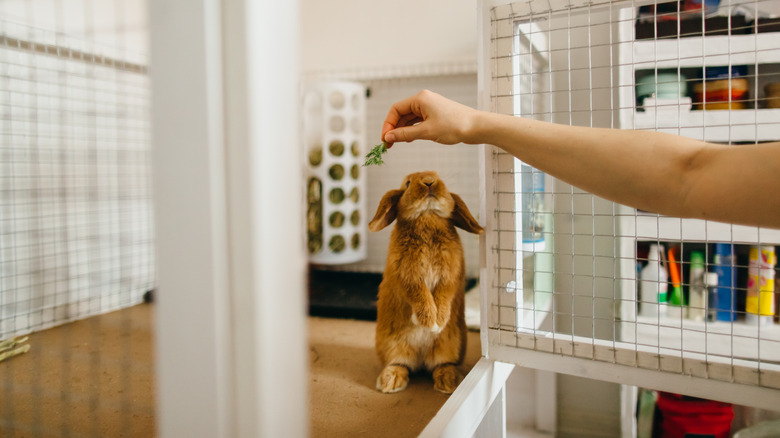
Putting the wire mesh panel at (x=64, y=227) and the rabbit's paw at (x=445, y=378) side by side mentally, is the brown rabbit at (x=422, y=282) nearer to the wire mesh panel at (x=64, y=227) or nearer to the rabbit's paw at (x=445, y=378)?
the rabbit's paw at (x=445, y=378)

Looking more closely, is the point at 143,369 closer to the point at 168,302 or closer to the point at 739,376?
the point at 168,302

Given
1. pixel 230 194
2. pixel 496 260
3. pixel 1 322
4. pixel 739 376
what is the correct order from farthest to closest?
pixel 1 322
pixel 496 260
pixel 739 376
pixel 230 194

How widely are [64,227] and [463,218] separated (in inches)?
36.4

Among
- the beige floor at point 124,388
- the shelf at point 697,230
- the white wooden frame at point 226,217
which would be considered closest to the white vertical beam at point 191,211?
the white wooden frame at point 226,217

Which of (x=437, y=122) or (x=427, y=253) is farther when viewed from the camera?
(x=427, y=253)

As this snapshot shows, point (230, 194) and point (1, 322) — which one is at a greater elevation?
point (230, 194)

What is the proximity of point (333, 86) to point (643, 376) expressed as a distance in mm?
1462

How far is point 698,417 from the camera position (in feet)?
4.05

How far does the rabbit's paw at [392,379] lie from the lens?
2.61ft

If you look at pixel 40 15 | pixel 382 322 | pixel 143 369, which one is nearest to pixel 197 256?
pixel 382 322

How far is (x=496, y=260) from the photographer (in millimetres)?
810

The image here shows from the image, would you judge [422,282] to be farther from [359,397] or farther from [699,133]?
[699,133]

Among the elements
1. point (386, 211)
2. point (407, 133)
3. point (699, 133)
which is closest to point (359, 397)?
point (386, 211)

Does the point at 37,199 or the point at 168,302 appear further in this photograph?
the point at 37,199
